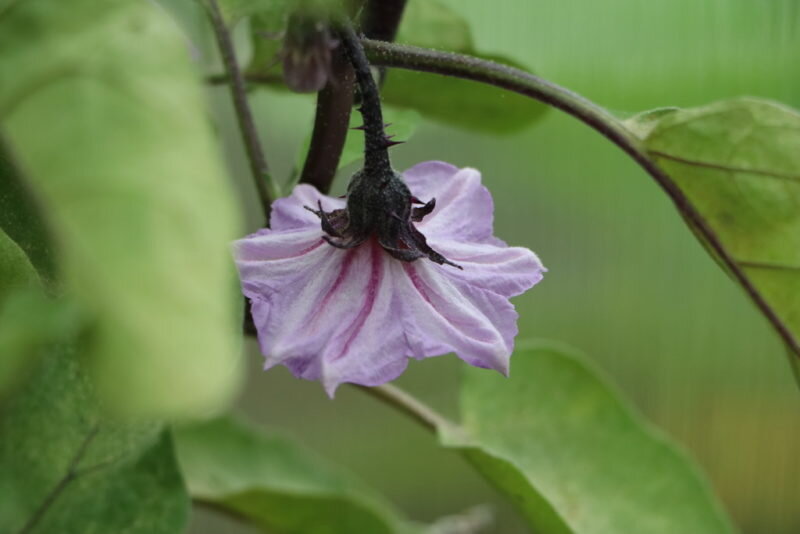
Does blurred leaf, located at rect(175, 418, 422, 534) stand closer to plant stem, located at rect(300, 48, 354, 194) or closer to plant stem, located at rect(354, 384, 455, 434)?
plant stem, located at rect(354, 384, 455, 434)

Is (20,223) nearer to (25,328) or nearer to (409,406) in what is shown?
(25,328)

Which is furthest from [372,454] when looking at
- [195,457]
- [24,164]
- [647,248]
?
[24,164]

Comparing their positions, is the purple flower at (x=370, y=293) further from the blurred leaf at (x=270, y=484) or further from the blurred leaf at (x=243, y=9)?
the blurred leaf at (x=270, y=484)

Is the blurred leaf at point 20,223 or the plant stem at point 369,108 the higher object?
the plant stem at point 369,108

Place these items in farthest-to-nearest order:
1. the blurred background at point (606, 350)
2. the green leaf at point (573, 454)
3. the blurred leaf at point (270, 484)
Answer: the blurred background at point (606, 350), the blurred leaf at point (270, 484), the green leaf at point (573, 454)

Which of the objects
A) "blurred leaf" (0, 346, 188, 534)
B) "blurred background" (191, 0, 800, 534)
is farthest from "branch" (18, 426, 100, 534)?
"blurred background" (191, 0, 800, 534)

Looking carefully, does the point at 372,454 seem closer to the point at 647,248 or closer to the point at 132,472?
the point at 647,248

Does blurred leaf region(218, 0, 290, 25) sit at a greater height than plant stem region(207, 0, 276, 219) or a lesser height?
greater

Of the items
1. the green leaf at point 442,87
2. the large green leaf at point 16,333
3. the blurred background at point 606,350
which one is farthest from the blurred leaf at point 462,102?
the blurred background at point 606,350
